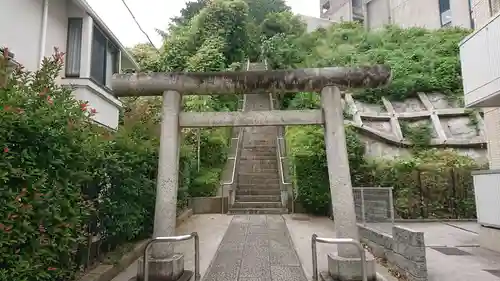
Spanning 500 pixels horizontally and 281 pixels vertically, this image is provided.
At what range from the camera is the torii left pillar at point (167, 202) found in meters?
4.81

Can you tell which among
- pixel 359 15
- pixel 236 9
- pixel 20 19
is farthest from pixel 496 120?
pixel 359 15

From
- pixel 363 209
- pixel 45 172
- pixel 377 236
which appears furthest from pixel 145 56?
pixel 45 172

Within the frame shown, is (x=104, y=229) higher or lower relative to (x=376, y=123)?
lower

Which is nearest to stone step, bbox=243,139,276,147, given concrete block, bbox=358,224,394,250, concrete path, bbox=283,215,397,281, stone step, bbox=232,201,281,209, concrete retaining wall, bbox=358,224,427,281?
stone step, bbox=232,201,281,209

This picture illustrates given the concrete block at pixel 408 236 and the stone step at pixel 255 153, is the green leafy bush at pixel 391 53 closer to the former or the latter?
the stone step at pixel 255 153

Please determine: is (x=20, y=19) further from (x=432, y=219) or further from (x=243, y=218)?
(x=432, y=219)

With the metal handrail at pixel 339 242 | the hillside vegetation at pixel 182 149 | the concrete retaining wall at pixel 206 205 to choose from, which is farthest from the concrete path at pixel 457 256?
the concrete retaining wall at pixel 206 205

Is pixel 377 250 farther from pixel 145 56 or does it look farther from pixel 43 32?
pixel 145 56

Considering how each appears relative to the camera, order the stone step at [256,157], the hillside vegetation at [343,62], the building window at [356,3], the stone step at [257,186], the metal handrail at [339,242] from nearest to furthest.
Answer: the metal handrail at [339,242], the hillside vegetation at [343,62], the stone step at [257,186], the stone step at [256,157], the building window at [356,3]

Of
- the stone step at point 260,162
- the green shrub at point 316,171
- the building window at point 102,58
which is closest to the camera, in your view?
the building window at point 102,58

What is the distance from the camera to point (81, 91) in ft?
28.0

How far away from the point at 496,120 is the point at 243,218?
27.0ft

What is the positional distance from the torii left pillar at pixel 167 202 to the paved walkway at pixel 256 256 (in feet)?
2.31

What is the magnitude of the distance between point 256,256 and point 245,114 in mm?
3076
